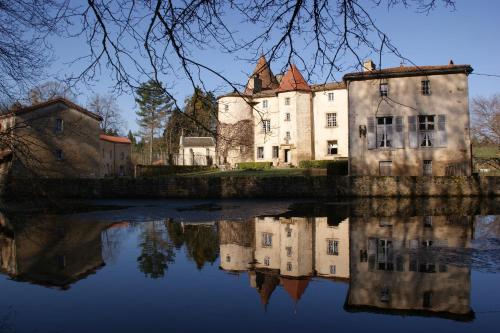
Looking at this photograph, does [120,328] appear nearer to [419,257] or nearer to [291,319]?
[291,319]

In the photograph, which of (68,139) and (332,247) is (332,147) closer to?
(68,139)

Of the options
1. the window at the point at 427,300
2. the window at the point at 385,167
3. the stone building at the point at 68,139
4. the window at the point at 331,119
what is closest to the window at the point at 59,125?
the stone building at the point at 68,139

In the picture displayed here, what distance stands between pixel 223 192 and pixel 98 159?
18921 mm

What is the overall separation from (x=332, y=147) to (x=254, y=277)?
40.9 metres

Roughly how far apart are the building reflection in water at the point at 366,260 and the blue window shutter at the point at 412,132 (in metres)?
15.0

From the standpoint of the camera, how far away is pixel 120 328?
492 cm

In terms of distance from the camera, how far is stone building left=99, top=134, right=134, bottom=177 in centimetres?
5159

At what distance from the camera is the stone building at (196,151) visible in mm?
53991

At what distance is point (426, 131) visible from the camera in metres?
27.9

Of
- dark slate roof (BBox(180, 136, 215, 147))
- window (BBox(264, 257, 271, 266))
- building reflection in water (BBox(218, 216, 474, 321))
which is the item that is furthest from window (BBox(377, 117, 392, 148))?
dark slate roof (BBox(180, 136, 215, 147))

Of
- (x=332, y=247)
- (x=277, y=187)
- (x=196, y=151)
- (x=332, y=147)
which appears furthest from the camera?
(x=196, y=151)

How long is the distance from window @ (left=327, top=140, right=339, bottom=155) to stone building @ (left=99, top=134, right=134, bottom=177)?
2302cm

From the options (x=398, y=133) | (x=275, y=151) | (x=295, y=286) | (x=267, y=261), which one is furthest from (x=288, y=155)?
(x=295, y=286)

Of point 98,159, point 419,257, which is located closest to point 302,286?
point 419,257
